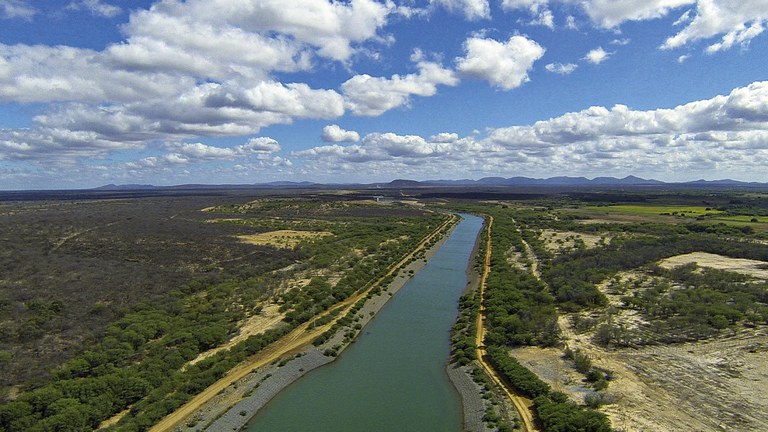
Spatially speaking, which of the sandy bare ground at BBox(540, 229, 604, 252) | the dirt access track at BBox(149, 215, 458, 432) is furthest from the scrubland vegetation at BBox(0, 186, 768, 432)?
the sandy bare ground at BBox(540, 229, 604, 252)

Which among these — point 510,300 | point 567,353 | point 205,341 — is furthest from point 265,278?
point 567,353

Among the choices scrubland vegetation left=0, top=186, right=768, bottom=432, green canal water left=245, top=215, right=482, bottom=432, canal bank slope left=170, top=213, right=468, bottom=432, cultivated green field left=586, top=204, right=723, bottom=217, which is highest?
cultivated green field left=586, top=204, right=723, bottom=217

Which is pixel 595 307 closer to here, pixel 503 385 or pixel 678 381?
pixel 678 381

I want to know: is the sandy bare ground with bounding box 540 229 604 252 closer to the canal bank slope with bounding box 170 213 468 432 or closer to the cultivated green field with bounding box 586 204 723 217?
the canal bank slope with bounding box 170 213 468 432

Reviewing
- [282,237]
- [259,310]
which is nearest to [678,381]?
[259,310]

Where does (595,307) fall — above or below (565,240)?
below
